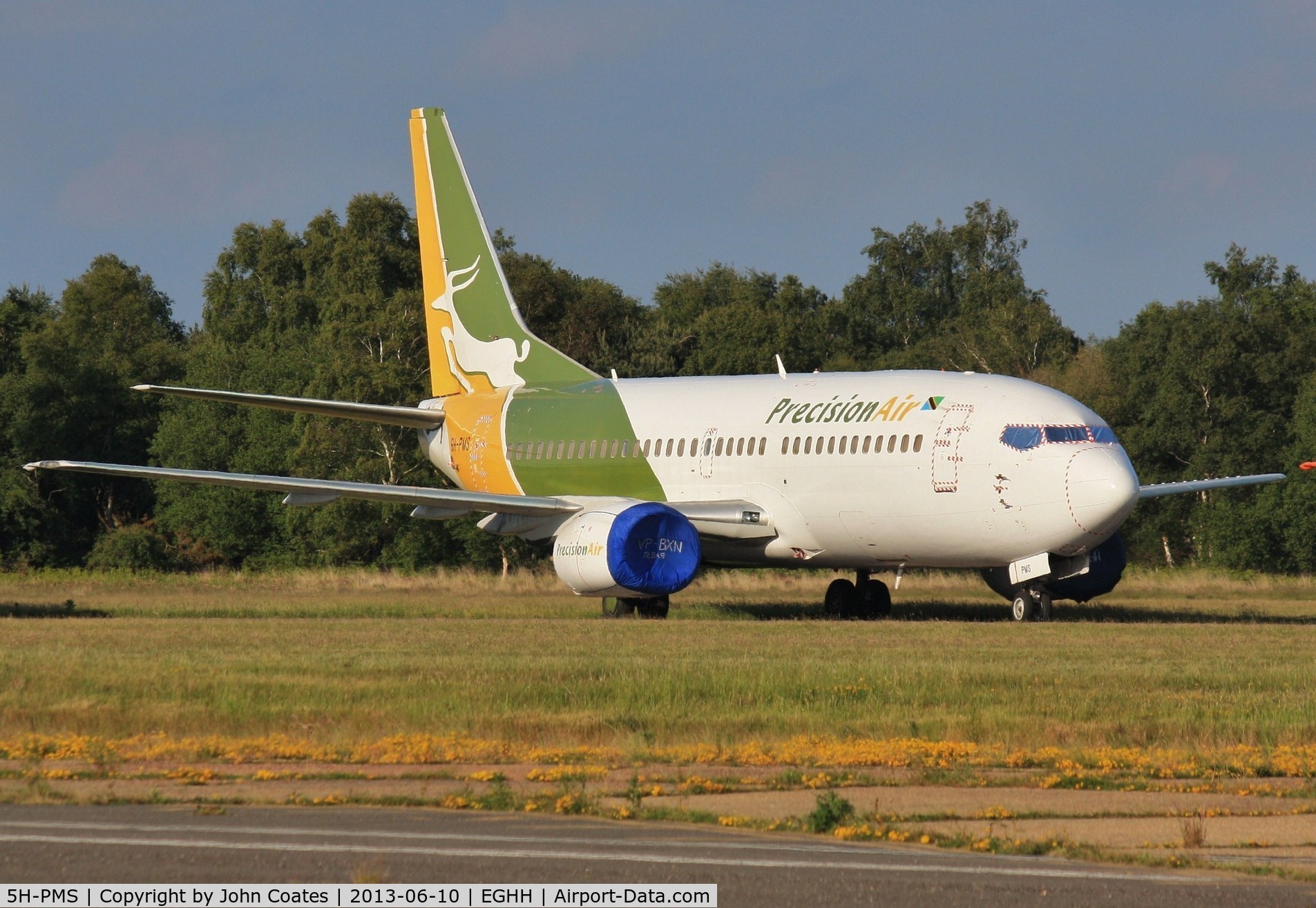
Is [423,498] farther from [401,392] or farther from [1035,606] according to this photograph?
[401,392]

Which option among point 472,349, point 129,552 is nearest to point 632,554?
point 472,349

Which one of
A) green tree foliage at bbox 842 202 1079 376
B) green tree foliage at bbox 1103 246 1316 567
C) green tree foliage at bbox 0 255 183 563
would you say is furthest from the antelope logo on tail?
green tree foliage at bbox 842 202 1079 376

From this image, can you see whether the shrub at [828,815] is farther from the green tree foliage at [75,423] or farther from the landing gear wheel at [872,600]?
the green tree foliage at [75,423]

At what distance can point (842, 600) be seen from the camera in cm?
3139

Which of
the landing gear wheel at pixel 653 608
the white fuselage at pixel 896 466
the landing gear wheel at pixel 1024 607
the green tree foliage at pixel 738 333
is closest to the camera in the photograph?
the white fuselage at pixel 896 466

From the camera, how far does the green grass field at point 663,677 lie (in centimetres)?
1412

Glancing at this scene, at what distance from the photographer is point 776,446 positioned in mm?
29078

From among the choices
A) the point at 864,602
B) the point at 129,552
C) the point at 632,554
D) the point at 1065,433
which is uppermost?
the point at 1065,433

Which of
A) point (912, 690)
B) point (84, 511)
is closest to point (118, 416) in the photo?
point (84, 511)

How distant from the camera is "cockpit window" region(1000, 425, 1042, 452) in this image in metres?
25.8

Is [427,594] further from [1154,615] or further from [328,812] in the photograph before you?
[328,812]

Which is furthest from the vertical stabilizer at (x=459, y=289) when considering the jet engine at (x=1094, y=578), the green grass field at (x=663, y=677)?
the jet engine at (x=1094, y=578)

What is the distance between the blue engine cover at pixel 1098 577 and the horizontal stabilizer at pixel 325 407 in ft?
38.4

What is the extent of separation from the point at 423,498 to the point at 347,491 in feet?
5.06
